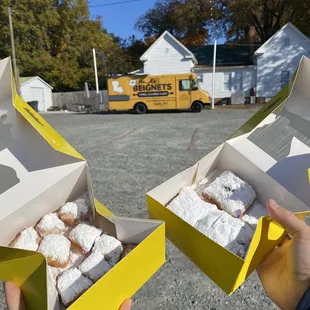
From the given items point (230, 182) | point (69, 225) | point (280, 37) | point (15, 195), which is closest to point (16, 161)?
point (15, 195)

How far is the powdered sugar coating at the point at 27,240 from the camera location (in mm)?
1202

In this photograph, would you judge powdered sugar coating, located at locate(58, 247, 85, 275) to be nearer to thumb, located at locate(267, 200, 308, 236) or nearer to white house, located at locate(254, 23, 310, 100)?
thumb, located at locate(267, 200, 308, 236)

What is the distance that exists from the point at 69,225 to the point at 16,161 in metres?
0.35

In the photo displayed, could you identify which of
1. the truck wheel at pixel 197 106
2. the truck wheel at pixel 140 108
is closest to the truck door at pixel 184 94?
the truck wheel at pixel 197 106

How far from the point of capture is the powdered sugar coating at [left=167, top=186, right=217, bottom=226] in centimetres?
121

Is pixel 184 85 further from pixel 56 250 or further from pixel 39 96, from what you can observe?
pixel 56 250

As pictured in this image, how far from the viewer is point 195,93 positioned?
56.2 ft

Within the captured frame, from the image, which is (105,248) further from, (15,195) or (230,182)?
(230,182)

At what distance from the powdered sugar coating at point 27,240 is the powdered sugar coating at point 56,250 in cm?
4

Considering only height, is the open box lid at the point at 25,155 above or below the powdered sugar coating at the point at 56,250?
above

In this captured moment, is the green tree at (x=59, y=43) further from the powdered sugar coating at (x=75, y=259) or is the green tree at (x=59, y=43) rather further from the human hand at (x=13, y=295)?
the human hand at (x=13, y=295)

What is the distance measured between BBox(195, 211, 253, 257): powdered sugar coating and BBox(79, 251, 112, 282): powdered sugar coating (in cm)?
36

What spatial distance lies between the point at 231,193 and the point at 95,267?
62 centimetres

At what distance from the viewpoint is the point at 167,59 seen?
23281 millimetres
